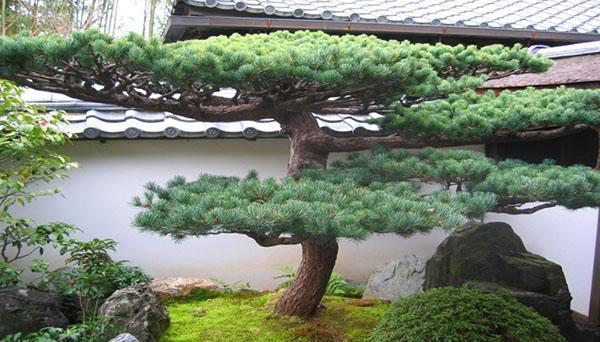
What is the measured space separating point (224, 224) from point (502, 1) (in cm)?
827

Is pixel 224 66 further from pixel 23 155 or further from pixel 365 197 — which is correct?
pixel 23 155

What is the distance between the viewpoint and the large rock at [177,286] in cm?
562

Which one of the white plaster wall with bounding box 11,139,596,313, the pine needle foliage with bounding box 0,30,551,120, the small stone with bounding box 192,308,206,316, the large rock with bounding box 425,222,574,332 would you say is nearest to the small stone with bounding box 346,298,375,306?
the large rock with bounding box 425,222,574,332

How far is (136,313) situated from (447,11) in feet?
20.8

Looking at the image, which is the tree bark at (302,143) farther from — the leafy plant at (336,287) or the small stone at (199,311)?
the leafy plant at (336,287)

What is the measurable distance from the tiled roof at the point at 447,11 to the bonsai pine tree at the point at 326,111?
2.75 m

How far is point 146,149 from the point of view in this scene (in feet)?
20.3

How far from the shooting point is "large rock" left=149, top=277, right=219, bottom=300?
5.62m

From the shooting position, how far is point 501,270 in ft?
17.2

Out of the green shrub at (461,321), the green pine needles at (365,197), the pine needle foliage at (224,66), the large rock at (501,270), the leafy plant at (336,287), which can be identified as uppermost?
the pine needle foliage at (224,66)

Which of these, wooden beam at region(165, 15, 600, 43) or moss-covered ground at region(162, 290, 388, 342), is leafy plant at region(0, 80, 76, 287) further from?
wooden beam at region(165, 15, 600, 43)

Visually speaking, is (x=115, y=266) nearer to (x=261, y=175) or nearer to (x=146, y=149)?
(x=146, y=149)

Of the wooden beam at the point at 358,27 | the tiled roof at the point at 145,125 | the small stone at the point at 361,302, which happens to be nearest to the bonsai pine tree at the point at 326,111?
the small stone at the point at 361,302

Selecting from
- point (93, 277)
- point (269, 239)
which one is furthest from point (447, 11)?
point (93, 277)
